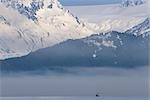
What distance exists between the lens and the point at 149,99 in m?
Answer: 170
